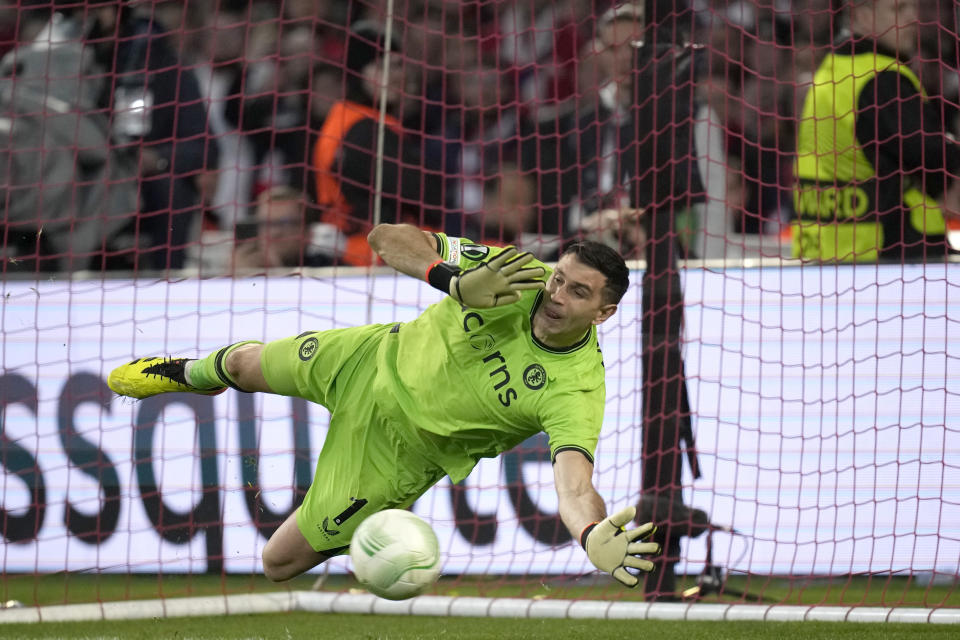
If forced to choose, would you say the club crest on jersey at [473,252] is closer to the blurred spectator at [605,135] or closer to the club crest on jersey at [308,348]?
the club crest on jersey at [308,348]

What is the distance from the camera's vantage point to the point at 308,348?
512cm

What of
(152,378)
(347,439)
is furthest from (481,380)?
(152,378)

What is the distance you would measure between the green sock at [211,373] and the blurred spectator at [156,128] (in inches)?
103

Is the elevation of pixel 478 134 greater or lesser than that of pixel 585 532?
greater

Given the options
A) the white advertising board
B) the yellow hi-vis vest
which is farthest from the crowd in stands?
the white advertising board

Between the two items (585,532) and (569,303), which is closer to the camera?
(585,532)

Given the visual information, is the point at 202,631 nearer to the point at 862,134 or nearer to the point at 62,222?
the point at 62,222

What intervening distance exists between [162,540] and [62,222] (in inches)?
80.3

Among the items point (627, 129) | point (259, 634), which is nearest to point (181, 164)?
point (627, 129)

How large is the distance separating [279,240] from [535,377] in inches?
140

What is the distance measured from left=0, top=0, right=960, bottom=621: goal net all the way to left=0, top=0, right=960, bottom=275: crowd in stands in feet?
0.09

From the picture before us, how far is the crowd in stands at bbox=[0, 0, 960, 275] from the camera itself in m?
7.34

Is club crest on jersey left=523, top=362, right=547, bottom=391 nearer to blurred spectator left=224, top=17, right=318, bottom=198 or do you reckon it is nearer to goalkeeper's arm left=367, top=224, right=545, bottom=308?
goalkeeper's arm left=367, top=224, right=545, bottom=308

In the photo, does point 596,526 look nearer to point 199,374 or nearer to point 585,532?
point 585,532
